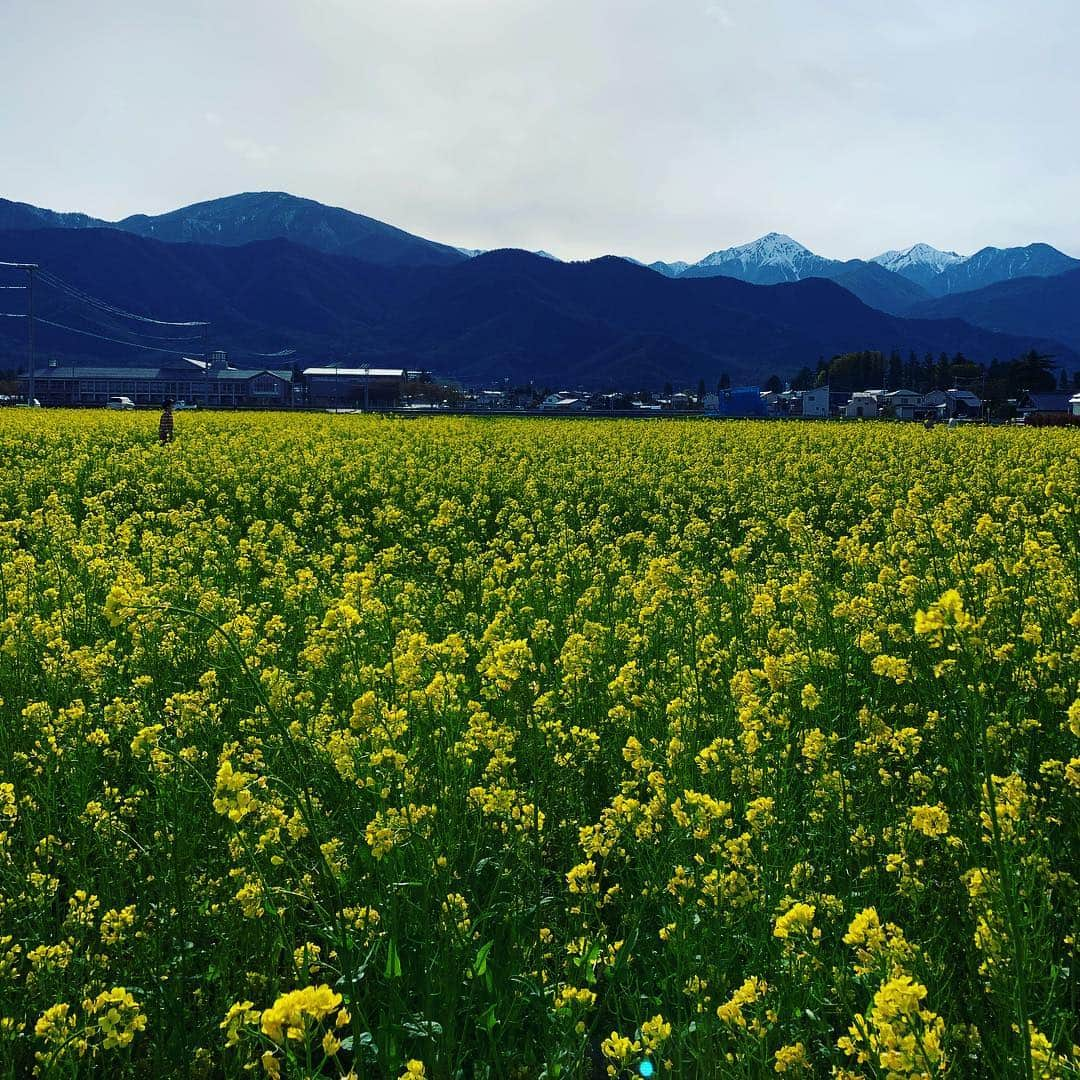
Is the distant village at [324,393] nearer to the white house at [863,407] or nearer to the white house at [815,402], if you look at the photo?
the white house at [815,402]

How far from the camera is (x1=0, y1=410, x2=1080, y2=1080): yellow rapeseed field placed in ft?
9.36

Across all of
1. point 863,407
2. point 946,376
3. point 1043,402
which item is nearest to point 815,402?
point 863,407

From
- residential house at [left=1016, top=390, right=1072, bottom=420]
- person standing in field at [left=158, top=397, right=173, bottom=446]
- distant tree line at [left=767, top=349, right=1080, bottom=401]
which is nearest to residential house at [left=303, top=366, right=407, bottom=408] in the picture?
residential house at [left=1016, top=390, right=1072, bottom=420]

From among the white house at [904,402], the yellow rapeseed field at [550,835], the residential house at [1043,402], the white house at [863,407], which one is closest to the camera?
the yellow rapeseed field at [550,835]

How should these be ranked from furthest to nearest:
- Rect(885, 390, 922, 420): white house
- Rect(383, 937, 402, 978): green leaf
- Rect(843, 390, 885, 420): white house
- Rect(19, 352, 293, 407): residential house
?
Rect(19, 352, 293, 407): residential house
Rect(885, 390, 922, 420): white house
Rect(843, 390, 885, 420): white house
Rect(383, 937, 402, 978): green leaf

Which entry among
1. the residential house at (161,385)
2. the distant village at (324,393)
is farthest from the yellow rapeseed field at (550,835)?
the residential house at (161,385)

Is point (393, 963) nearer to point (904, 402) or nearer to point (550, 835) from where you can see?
point (550, 835)

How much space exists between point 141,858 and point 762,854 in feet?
9.53

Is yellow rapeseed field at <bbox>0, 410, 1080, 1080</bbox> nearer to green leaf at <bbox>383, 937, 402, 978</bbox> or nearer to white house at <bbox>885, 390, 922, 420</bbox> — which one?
green leaf at <bbox>383, 937, 402, 978</bbox>

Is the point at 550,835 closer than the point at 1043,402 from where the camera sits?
Yes

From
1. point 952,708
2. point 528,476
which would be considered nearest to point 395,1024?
point 952,708

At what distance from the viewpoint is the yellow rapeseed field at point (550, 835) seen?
285 cm

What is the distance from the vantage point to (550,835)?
429 centimetres

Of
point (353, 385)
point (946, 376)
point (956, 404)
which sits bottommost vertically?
point (956, 404)
